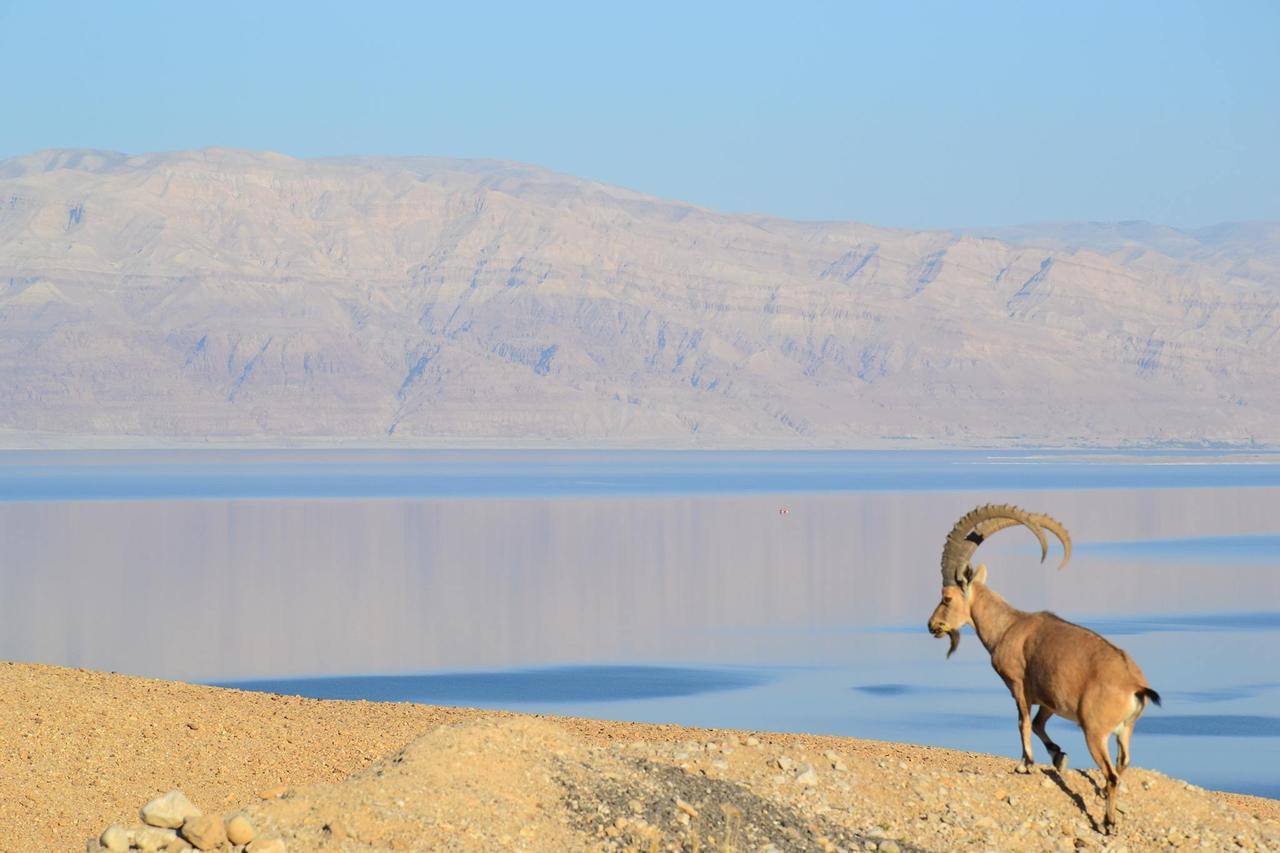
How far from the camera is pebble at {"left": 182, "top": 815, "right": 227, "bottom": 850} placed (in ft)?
30.7

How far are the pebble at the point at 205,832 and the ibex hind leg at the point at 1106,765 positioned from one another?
15.5ft

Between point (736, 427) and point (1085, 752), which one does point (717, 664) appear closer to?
point (1085, 752)

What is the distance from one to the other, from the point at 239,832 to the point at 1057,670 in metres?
4.80

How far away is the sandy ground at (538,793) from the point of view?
990 cm

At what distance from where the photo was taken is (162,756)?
13.5m

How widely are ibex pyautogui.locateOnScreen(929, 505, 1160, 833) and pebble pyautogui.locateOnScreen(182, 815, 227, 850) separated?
4.40 metres

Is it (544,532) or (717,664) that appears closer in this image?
(717,664)

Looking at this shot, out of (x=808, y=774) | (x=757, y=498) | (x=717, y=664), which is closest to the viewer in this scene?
(x=808, y=774)

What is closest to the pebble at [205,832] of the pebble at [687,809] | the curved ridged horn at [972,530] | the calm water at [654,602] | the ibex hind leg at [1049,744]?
the pebble at [687,809]

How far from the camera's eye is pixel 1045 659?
11.5 m

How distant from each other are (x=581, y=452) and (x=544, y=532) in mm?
132564

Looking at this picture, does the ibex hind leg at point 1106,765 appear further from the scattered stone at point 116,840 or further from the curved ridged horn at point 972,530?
the scattered stone at point 116,840

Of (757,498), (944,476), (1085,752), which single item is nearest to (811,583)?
(1085,752)

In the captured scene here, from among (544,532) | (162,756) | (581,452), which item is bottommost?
(581,452)
